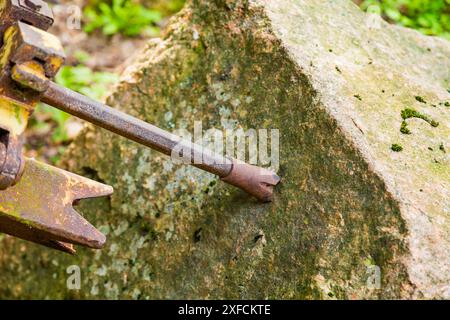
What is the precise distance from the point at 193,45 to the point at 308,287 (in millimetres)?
1375

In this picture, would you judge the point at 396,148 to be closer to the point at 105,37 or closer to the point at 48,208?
the point at 48,208

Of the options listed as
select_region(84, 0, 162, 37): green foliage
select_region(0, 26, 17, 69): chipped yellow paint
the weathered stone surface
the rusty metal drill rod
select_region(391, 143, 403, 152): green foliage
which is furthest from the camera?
select_region(84, 0, 162, 37): green foliage

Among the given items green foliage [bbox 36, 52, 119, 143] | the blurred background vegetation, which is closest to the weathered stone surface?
the blurred background vegetation

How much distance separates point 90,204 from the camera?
300 cm

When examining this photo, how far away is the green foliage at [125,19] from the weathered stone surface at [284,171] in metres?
2.66

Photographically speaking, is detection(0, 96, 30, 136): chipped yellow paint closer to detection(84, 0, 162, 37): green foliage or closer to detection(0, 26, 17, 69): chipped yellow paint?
detection(0, 26, 17, 69): chipped yellow paint

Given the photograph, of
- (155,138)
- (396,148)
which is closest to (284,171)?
(396,148)

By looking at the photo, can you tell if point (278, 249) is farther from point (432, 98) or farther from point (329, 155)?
point (432, 98)

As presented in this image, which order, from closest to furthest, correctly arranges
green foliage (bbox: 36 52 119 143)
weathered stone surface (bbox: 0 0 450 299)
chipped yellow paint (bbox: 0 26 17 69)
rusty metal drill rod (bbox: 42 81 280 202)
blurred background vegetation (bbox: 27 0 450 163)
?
chipped yellow paint (bbox: 0 26 17 69), rusty metal drill rod (bbox: 42 81 280 202), weathered stone surface (bbox: 0 0 450 299), blurred background vegetation (bbox: 27 0 450 163), green foliage (bbox: 36 52 119 143)

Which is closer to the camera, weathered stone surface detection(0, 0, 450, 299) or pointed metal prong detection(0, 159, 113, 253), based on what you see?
pointed metal prong detection(0, 159, 113, 253)

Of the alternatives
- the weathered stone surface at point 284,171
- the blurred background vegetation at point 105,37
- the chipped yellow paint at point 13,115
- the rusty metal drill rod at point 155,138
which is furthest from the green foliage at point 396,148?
the blurred background vegetation at point 105,37

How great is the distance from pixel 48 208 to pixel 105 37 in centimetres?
399

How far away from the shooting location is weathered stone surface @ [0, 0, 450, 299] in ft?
6.68

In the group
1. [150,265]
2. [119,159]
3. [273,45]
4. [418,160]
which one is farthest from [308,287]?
[119,159]
